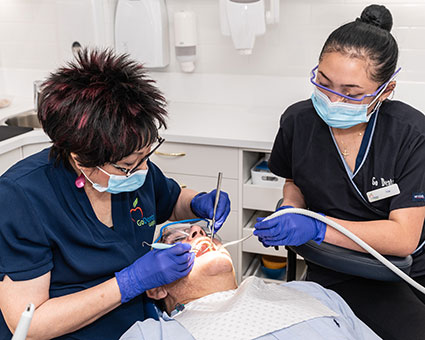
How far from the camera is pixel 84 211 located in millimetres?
1383

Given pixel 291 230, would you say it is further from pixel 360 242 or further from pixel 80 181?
pixel 80 181

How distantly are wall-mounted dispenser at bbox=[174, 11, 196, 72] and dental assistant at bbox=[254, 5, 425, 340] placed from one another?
1330 millimetres

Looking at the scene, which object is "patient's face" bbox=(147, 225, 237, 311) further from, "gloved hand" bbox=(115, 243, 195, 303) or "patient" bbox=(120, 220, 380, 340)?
"gloved hand" bbox=(115, 243, 195, 303)

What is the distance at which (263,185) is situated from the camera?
98.6 inches

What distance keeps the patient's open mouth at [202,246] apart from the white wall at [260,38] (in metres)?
1.52

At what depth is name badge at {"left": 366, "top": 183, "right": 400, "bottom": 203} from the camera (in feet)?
5.03

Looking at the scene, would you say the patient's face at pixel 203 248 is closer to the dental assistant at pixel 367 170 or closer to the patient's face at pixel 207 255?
the patient's face at pixel 207 255

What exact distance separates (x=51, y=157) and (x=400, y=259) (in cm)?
101

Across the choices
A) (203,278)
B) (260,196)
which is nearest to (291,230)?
(203,278)

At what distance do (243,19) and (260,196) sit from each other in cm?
84

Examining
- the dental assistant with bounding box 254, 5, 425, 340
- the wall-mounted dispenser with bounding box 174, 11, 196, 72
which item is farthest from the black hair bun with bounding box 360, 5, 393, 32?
the wall-mounted dispenser with bounding box 174, 11, 196, 72

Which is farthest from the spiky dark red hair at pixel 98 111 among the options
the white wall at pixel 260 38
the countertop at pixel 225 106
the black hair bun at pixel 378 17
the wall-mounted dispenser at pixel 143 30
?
the white wall at pixel 260 38

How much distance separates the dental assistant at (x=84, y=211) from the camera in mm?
1252

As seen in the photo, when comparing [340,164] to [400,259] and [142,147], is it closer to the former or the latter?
[400,259]
